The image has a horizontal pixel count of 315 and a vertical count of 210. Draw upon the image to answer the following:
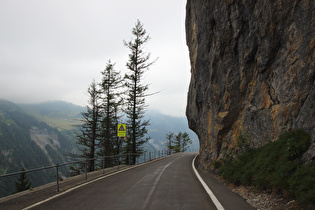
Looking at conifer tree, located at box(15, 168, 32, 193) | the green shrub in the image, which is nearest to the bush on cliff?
the green shrub

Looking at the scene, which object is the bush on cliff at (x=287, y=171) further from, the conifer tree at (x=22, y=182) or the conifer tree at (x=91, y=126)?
the conifer tree at (x=91, y=126)

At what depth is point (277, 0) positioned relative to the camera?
30.1ft

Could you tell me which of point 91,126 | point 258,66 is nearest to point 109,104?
point 91,126

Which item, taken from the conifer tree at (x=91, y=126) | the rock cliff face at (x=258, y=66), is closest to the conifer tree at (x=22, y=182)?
the conifer tree at (x=91, y=126)

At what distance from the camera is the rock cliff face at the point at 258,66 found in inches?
299

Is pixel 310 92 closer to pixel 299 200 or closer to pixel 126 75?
pixel 299 200

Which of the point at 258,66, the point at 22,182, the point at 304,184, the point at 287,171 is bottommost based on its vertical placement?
A: the point at 22,182

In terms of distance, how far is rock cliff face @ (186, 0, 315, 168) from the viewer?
7.59 metres

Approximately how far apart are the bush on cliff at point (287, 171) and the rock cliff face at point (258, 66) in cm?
39

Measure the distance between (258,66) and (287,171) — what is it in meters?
7.01

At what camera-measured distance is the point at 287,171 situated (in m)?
5.53

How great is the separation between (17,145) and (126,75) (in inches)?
8676

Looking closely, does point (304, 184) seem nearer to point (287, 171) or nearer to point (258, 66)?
point (287, 171)

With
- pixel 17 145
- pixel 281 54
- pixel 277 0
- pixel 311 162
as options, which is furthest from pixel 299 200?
pixel 17 145
